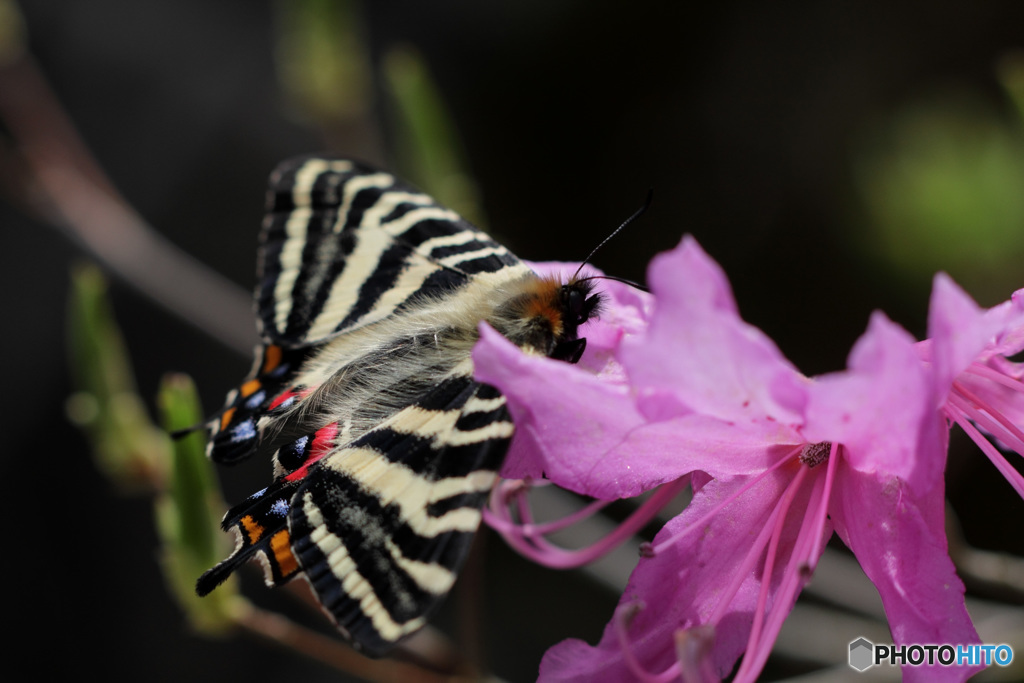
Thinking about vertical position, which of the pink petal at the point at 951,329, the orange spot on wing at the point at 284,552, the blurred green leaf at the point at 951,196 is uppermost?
the pink petal at the point at 951,329

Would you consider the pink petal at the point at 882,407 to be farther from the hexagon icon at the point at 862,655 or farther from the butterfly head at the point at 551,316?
the hexagon icon at the point at 862,655

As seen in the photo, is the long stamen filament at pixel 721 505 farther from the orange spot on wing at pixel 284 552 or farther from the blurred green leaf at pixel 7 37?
the blurred green leaf at pixel 7 37

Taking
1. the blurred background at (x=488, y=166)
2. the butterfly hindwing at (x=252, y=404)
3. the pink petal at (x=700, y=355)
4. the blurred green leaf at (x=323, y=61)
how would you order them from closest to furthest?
1. the pink petal at (x=700, y=355)
2. the butterfly hindwing at (x=252, y=404)
3. the blurred green leaf at (x=323, y=61)
4. the blurred background at (x=488, y=166)

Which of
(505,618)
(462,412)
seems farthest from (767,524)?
(505,618)

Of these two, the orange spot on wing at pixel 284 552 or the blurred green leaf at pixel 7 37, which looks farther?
the blurred green leaf at pixel 7 37

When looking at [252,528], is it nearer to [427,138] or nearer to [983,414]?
[983,414]

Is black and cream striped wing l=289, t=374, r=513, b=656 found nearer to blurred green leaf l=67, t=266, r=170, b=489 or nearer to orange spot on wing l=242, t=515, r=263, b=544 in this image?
orange spot on wing l=242, t=515, r=263, b=544

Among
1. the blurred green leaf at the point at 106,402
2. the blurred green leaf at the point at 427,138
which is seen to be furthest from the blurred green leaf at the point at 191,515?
the blurred green leaf at the point at 427,138

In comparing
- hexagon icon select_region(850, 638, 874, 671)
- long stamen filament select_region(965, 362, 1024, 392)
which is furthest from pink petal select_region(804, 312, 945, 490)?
hexagon icon select_region(850, 638, 874, 671)

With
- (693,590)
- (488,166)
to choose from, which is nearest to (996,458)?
(693,590)

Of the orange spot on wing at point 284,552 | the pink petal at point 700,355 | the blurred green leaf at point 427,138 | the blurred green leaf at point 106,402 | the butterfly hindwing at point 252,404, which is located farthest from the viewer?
the blurred green leaf at point 427,138

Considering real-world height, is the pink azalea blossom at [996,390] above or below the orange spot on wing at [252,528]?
below
